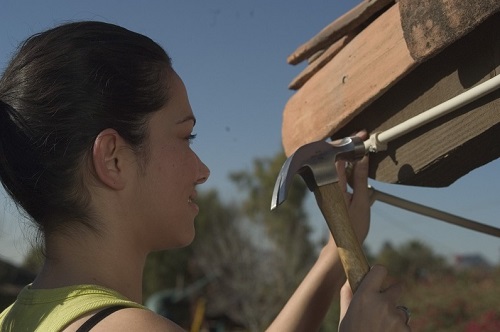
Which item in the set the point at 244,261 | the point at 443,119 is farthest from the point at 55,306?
the point at 244,261

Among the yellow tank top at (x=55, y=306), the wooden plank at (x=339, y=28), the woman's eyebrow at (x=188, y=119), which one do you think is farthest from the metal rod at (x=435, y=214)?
the yellow tank top at (x=55, y=306)

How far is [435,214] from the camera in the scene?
183cm

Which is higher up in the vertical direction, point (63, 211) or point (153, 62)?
point (153, 62)

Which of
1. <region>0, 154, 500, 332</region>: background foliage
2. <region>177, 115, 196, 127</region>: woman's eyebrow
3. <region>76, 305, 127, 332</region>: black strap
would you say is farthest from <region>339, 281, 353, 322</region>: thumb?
<region>0, 154, 500, 332</region>: background foliage

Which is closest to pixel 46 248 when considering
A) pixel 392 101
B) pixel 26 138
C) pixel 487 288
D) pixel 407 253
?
pixel 26 138

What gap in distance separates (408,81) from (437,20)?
221mm

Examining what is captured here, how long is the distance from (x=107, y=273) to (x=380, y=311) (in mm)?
547

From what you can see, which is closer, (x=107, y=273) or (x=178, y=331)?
(x=178, y=331)

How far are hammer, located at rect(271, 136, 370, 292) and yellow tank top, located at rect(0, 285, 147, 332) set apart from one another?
1.28ft

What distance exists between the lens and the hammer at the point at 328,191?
58.5 inches

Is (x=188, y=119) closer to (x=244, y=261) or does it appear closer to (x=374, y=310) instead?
(x=374, y=310)

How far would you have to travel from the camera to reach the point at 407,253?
22.0 meters

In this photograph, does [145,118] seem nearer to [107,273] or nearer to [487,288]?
[107,273]

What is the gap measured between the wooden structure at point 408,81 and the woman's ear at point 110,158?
53cm
